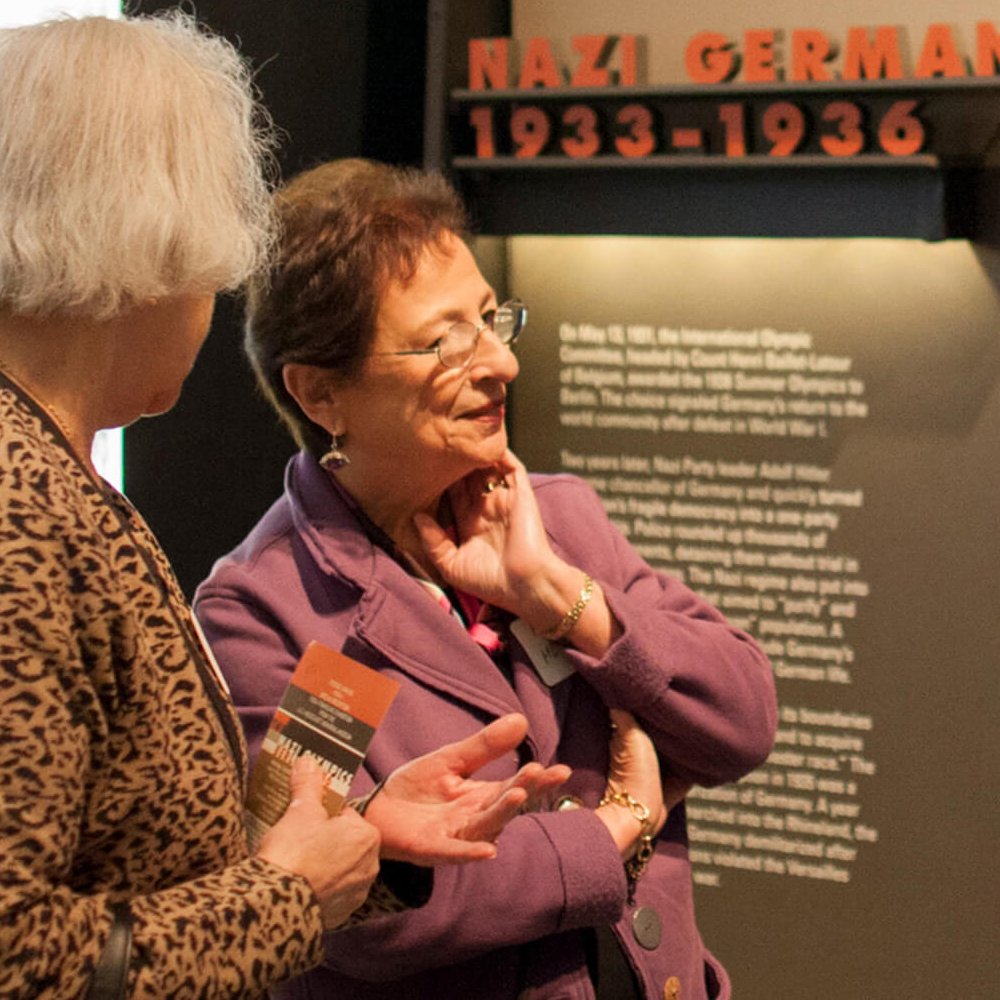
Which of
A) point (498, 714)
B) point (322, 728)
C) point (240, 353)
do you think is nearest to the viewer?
A: point (322, 728)

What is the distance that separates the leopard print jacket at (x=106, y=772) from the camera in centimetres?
107

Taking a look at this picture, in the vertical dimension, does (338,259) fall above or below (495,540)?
above

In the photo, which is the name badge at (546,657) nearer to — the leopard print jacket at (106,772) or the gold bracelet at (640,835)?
the gold bracelet at (640,835)

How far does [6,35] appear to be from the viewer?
50.4 inches

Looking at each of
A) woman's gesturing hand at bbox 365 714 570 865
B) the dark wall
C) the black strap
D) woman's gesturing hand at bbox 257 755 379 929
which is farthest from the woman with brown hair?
the dark wall

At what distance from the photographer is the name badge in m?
1.96

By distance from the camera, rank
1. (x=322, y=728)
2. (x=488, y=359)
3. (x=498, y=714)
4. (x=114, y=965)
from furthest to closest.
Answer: (x=488, y=359), (x=498, y=714), (x=322, y=728), (x=114, y=965)

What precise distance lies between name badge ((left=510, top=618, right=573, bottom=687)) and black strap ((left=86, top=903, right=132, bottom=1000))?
904 mm

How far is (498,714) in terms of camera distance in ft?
6.18

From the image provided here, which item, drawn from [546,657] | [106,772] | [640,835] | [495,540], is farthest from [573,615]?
[106,772]

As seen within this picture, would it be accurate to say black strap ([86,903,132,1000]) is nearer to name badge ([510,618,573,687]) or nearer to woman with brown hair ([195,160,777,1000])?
woman with brown hair ([195,160,777,1000])

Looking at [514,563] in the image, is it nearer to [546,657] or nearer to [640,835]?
[546,657]

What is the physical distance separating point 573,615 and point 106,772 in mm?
867

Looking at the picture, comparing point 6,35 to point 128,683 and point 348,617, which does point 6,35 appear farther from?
point 348,617
